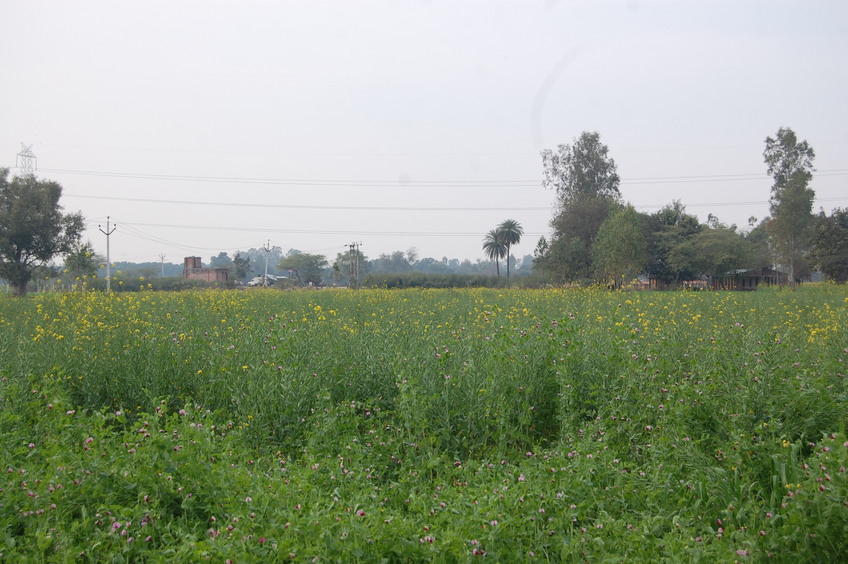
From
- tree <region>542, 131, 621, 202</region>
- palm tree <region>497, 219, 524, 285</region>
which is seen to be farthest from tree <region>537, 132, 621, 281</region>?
palm tree <region>497, 219, 524, 285</region>

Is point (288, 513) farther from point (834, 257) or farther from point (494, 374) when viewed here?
point (834, 257)

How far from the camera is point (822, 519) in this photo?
2.91 metres

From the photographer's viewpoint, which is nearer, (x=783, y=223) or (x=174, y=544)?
(x=174, y=544)

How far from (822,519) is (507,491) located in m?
1.54

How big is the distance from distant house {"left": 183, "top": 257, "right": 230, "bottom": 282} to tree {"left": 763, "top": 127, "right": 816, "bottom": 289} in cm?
3816

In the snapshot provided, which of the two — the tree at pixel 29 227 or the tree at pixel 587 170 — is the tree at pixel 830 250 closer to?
the tree at pixel 587 170

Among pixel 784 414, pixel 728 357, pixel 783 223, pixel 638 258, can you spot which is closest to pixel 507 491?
pixel 784 414

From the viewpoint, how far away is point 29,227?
3200cm

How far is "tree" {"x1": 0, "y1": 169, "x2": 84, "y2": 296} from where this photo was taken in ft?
104

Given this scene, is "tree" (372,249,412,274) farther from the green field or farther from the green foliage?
the green field

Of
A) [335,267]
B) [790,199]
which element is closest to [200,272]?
[335,267]

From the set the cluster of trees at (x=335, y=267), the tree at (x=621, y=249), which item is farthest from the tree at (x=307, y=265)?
the tree at (x=621, y=249)

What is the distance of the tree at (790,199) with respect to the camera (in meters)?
36.4

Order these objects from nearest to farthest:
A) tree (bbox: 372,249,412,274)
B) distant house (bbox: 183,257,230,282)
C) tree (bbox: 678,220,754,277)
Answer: tree (bbox: 678,220,754,277)
distant house (bbox: 183,257,230,282)
tree (bbox: 372,249,412,274)
